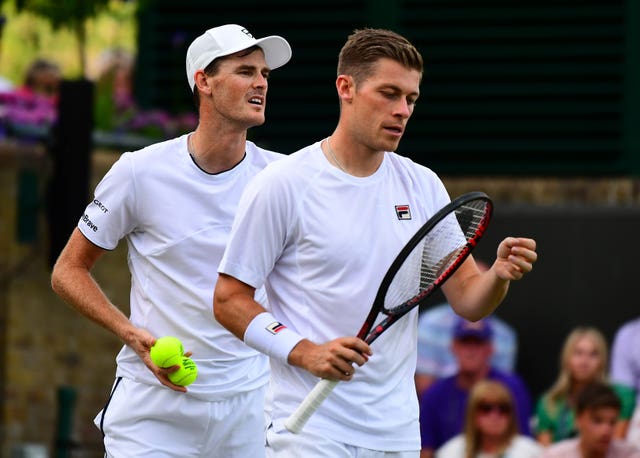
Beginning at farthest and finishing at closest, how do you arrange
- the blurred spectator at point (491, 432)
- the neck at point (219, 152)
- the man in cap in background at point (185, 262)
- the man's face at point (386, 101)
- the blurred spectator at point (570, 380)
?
the blurred spectator at point (570, 380), the blurred spectator at point (491, 432), the neck at point (219, 152), the man in cap in background at point (185, 262), the man's face at point (386, 101)

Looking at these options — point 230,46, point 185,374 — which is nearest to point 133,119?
point 230,46

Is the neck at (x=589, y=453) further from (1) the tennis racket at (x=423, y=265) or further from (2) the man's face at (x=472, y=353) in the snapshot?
(1) the tennis racket at (x=423, y=265)

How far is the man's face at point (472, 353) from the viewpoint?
8805 mm

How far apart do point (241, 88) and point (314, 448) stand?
1529mm

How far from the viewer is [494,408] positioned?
27.0 ft

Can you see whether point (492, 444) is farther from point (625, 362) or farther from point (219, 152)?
point (219, 152)

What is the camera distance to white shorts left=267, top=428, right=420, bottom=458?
482cm

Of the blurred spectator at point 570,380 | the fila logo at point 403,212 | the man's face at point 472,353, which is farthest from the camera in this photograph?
the blurred spectator at point 570,380

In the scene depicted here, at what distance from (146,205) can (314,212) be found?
1.01 m

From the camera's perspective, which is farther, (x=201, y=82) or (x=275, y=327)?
(x=201, y=82)

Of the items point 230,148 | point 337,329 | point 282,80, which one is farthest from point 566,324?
point 337,329

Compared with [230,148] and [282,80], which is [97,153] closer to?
[282,80]

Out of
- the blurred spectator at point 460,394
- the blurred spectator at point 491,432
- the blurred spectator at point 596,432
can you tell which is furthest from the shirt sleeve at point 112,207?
the blurred spectator at point 460,394

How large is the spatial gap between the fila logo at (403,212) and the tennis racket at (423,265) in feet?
0.40
